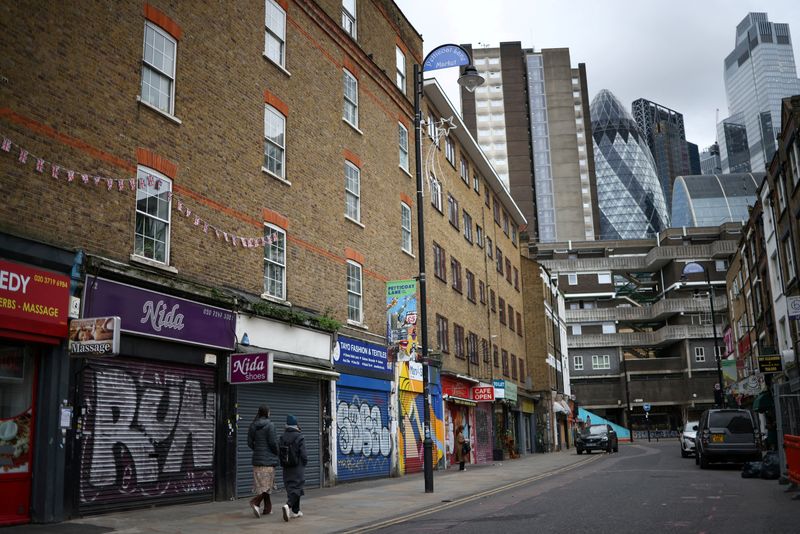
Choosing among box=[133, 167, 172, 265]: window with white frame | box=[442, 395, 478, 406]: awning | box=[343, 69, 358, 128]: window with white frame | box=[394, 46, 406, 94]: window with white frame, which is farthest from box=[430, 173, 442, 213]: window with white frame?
box=[133, 167, 172, 265]: window with white frame

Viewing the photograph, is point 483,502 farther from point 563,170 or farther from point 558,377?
point 563,170

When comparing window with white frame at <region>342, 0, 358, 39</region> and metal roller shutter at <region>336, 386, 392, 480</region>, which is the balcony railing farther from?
window with white frame at <region>342, 0, 358, 39</region>

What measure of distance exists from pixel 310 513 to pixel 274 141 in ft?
30.1

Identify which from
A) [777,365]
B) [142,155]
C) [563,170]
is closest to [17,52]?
[142,155]

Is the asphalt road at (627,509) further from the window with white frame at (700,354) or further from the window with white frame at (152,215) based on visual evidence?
the window with white frame at (700,354)

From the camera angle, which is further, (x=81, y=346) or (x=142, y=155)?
(x=142, y=155)

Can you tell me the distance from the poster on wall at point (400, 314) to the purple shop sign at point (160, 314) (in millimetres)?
6993

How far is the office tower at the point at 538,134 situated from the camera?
12412cm

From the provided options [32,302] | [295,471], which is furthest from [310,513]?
[32,302]

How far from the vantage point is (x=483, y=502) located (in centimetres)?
1441

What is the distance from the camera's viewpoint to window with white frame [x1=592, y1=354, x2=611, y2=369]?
84.5 metres

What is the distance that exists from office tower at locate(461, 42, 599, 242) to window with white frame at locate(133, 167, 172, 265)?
363 ft

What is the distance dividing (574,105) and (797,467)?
127 m

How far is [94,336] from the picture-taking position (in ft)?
36.1
